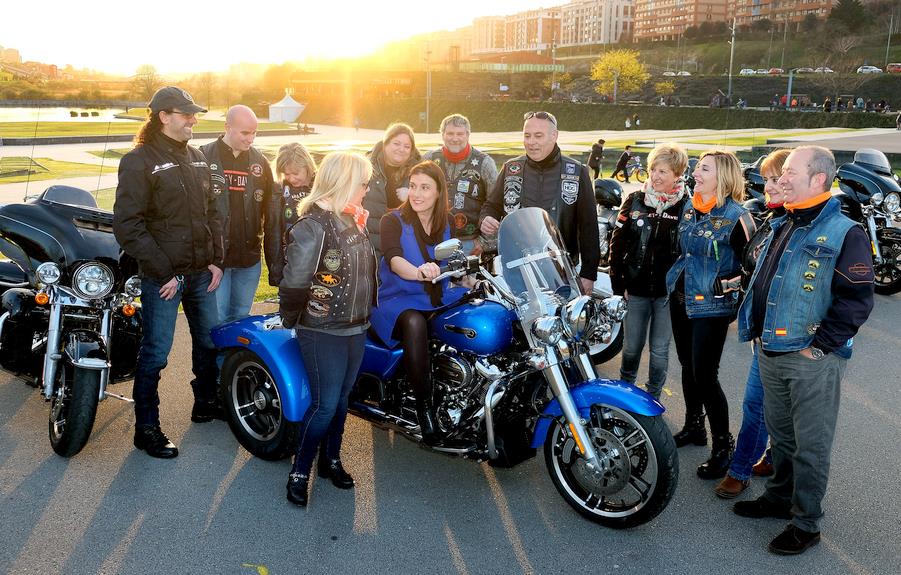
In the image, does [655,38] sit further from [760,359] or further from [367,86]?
[760,359]

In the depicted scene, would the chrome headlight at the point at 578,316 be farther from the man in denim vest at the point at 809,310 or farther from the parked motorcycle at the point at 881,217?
the parked motorcycle at the point at 881,217

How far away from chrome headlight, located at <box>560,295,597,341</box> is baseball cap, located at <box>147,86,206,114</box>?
238cm

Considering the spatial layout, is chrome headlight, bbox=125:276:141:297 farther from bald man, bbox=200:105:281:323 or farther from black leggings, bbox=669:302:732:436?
black leggings, bbox=669:302:732:436

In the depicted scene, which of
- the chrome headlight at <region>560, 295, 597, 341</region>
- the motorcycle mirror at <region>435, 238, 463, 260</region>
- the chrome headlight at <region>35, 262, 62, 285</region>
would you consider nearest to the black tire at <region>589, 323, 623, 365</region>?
the chrome headlight at <region>560, 295, 597, 341</region>

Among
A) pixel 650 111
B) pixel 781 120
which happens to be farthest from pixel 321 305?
pixel 650 111

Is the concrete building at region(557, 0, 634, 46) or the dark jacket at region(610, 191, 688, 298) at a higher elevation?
the concrete building at region(557, 0, 634, 46)

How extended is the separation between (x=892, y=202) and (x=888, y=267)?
0.73 metres

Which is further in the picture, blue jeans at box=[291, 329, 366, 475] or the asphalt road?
blue jeans at box=[291, 329, 366, 475]

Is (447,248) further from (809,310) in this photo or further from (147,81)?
(147,81)

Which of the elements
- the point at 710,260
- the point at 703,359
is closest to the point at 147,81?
the point at 710,260

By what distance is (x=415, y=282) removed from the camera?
13.1 feet

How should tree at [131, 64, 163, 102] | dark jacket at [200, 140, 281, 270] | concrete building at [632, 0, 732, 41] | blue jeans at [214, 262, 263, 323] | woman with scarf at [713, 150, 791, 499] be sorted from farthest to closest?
concrete building at [632, 0, 732, 41] < tree at [131, 64, 163, 102] < blue jeans at [214, 262, 263, 323] < dark jacket at [200, 140, 281, 270] < woman with scarf at [713, 150, 791, 499]

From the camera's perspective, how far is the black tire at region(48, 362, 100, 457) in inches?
161

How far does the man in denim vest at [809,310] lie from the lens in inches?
126
